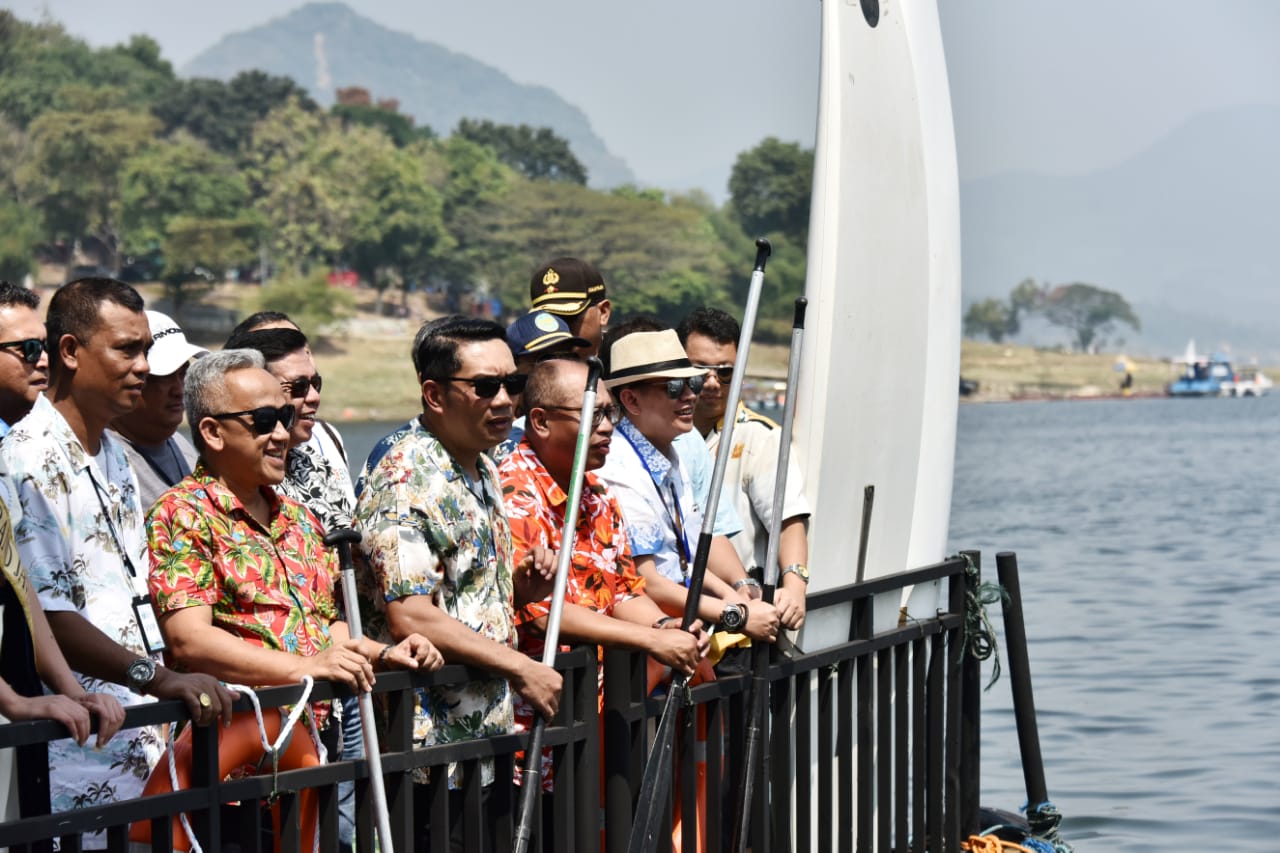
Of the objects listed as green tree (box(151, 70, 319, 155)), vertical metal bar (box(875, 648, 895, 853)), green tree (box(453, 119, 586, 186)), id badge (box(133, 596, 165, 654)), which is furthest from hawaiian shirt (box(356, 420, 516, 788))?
green tree (box(453, 119, 586, 186))

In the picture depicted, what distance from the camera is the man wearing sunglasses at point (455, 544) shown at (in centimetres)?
399

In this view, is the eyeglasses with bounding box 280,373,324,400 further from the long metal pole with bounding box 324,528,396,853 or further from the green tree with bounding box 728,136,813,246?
the green tree with bounding box 728,136,813,246

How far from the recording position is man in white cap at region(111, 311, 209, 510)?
463 cm

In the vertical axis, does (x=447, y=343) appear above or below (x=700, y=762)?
above

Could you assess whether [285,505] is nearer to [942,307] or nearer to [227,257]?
[942,307]

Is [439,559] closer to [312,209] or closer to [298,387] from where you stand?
[298,387]

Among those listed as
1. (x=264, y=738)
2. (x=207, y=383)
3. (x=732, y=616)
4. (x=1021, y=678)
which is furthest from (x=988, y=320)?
(x=264, y=738)

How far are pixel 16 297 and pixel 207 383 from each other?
0.44m

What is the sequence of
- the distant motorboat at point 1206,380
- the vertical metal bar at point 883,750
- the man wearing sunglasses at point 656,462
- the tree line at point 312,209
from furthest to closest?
the distant motorboat at point 1206,380 < the tree line at point 312,209 < the vertical metal bar at point 883,750 < the man wearing sunglasses at point 656,462

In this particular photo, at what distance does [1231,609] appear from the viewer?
73.5 feet

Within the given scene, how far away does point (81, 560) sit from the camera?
3.70m

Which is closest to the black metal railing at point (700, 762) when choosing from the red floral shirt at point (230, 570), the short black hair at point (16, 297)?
the red floral shirt at point (230, 570)

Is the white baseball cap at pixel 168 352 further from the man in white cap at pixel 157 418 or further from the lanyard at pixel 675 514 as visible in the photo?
the lanyard at pixel 675 514

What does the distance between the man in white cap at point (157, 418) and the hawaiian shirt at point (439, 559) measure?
0.74 metres
